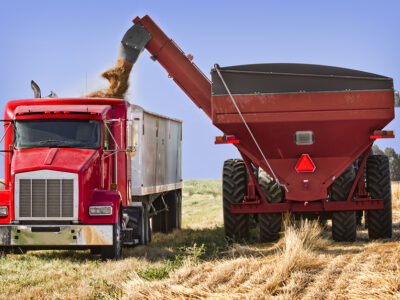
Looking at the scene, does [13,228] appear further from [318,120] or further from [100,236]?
[318,120]

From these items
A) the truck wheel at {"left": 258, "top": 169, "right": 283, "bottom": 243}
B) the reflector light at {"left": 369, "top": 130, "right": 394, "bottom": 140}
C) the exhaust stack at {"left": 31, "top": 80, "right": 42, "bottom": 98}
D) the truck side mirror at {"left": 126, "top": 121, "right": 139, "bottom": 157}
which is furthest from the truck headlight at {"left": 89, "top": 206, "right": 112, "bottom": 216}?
the reflector light at {"left": 369, "top": 130, "right": 394, "bottom": 140}

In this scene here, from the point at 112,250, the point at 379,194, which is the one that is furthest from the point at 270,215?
the point at 112,250

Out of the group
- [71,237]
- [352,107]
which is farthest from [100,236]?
[352,107]

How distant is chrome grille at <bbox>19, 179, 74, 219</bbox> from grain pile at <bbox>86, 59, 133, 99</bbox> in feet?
20.2

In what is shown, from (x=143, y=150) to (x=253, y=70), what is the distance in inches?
142

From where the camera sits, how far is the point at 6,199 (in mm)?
12648

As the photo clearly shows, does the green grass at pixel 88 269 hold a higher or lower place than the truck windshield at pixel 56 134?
lower

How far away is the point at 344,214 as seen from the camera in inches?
565

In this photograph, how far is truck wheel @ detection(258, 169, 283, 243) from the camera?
46.8ft

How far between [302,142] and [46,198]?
17.0 feet

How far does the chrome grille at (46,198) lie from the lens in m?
12.2

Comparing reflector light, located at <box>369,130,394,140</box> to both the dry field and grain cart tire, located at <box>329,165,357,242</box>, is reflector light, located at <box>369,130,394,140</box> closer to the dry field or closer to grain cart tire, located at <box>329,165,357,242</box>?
grain cart tire, located at <box>329,165,357,242</box>

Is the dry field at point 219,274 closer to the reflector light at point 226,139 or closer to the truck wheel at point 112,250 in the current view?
the truck wheel at point 112,250

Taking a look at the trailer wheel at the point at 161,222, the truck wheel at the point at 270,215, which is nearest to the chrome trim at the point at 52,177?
the truck wheel at the point at 270,215
